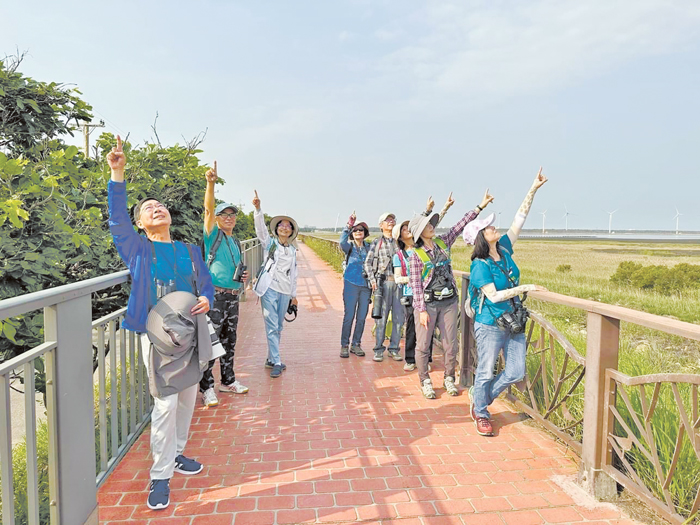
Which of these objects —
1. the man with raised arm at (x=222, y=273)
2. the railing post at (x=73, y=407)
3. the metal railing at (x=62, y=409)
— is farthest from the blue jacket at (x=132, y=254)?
the man with raised arm at (x=222, y=273)

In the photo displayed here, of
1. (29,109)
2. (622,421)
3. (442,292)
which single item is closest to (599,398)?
(622,421)

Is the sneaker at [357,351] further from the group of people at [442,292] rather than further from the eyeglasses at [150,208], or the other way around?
the eyeglasses at [150,208]

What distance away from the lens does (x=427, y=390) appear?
15.4 ft

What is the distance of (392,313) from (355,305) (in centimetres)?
52

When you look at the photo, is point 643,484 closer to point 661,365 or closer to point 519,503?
point 519,503

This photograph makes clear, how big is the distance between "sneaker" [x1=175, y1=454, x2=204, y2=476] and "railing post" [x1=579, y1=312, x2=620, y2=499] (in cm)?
239

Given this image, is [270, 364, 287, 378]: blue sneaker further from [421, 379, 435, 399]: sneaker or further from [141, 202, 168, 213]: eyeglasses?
[141, 202, 168, 213]: eyeglasses

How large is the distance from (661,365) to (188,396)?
18.7ft

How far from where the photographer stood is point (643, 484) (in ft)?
8.77

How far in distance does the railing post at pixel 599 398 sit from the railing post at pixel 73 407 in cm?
269

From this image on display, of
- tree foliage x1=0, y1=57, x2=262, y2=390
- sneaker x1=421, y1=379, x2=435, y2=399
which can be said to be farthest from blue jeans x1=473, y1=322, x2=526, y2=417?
tree foliage x1=0, y1=57, x2=262, y2=390

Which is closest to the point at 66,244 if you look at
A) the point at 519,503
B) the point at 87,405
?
the point at 87,405

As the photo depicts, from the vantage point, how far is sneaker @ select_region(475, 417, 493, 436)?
379 centimetres

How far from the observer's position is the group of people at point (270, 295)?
2785mm
